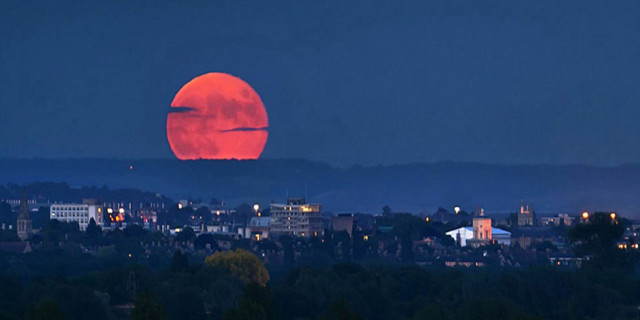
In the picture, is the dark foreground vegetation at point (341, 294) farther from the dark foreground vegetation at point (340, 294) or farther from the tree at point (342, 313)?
the tree at point (342, 313)

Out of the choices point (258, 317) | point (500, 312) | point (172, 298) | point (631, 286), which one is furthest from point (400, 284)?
point (258, 317)

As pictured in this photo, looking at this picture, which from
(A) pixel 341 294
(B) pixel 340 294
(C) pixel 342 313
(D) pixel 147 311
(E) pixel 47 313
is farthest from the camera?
(B) pixel 340 294

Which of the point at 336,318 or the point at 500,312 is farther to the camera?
the point at 500,312

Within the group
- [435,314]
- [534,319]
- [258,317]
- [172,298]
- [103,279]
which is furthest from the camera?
[103,279]

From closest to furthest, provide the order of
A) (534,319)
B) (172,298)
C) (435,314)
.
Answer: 1. (534,319)
2. (435,314)
3. (172,298)

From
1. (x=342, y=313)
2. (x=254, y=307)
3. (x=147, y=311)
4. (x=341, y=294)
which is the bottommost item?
(x=342, y=313)

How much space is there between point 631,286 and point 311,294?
38601mm

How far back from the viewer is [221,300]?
514 ft

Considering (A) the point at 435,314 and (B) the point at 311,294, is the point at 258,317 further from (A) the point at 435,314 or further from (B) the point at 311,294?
(B) the point at 311,294

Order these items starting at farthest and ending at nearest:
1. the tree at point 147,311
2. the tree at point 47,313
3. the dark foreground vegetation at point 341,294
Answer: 1. the dark foreground vegetation at point 341,294
2. the tree at point 147,311
3. the tree at point 47,313

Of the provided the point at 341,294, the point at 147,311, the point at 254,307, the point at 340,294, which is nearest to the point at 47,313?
the point at 147,311

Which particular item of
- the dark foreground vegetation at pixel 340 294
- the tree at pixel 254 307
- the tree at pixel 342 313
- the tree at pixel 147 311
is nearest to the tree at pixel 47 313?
the tree at pixel 147 311

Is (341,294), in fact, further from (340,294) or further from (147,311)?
(147,311)

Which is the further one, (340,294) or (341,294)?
(340,294)
